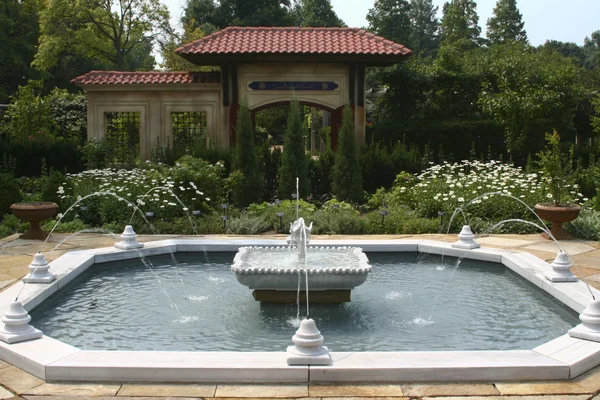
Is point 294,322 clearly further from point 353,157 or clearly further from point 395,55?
point 395,55

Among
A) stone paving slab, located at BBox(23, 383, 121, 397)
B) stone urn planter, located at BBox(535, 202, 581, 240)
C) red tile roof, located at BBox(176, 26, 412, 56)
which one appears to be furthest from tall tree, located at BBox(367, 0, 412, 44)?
stone paving slab, located at BBox(23, 383, 121, 397)

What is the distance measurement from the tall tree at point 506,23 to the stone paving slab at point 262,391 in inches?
2586

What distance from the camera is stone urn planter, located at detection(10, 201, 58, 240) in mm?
10323

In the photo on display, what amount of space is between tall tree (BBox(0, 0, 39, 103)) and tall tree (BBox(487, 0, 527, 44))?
4386 cm

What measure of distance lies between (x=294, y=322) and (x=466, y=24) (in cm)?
6036

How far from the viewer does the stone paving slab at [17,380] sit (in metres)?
4.68

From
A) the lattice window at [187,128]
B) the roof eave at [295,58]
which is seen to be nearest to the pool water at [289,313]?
the roof eave at [295,58]

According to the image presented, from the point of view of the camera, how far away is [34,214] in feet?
34.0

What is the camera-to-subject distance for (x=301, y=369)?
4.75 m

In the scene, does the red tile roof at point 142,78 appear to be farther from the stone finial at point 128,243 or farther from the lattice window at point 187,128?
the stone finial at point 128,243

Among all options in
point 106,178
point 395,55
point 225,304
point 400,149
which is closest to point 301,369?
point 225,304

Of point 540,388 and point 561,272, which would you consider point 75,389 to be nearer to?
point 540,388

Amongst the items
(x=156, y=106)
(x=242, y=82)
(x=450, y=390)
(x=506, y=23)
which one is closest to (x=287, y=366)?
(x=450, y=390)

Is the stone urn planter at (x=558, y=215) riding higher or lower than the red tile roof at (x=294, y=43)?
lower
